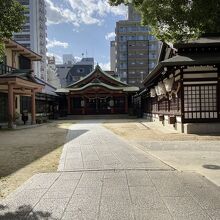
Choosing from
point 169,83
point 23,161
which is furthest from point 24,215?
point 169,83

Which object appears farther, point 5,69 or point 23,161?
point 5,69

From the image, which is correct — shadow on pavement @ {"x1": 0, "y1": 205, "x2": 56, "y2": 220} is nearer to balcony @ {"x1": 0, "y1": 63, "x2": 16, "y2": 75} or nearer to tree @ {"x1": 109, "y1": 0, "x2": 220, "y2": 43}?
tree @ {"x1": 109, "y1": 0, "x2": 220, "y2": 43}

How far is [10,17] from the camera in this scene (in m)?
8.54

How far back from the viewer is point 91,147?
13875 millimetres

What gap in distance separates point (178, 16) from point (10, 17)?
16.6ft

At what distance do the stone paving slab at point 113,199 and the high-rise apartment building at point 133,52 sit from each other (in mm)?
102154

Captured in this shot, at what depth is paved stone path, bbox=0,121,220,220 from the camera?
5559 millimetres

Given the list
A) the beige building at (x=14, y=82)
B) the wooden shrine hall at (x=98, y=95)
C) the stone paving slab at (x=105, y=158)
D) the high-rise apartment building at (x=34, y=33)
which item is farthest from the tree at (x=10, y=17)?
the high-rise apartment building at (x=34, y=33)

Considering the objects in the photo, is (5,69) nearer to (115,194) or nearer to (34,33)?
(115,194)

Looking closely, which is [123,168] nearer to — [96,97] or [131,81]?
[96,97]

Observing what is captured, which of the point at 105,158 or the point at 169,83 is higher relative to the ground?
the point at 169,83

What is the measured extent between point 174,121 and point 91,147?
8.37 metres

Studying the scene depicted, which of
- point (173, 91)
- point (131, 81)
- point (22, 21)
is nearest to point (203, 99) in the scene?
point (173, 91)

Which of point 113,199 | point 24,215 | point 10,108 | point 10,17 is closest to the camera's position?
point 24,215
